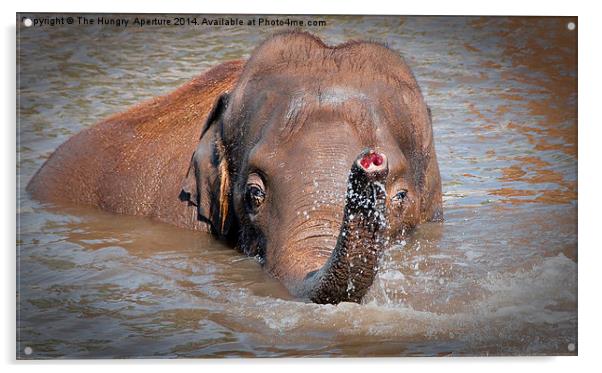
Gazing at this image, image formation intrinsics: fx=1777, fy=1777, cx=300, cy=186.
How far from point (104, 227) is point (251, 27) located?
3.89ft

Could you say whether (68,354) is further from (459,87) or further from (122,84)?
(459,87)

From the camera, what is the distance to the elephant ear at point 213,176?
6875mm

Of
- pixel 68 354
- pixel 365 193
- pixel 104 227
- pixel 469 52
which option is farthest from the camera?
pixel 104 227

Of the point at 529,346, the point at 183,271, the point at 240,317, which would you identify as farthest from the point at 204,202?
the point at 529,346

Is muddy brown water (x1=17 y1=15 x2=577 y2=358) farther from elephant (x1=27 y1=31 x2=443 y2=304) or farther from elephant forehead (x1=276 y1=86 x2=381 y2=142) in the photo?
elephant forehead (x1=276 y1=86 x2=381 y2=142)

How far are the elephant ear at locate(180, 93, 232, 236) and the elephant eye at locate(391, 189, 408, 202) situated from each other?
694mm

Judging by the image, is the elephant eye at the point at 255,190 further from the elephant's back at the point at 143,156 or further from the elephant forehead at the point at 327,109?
the elephant's back at the point at 143,156

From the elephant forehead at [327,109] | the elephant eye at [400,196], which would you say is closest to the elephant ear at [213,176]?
the elephant forehead at [327,109]

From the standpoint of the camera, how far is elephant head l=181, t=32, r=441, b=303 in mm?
6285

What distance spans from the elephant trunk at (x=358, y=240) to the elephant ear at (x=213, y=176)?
1023 millimetres

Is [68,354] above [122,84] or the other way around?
the other way around

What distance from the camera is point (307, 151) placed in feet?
21.0
